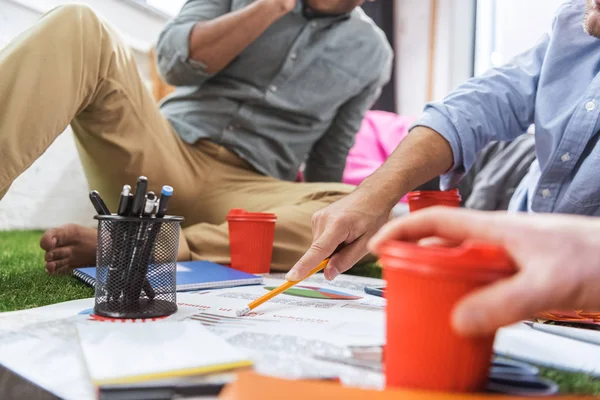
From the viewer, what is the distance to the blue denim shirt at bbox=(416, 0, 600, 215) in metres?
0.84

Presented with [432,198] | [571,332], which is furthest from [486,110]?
[571,332]

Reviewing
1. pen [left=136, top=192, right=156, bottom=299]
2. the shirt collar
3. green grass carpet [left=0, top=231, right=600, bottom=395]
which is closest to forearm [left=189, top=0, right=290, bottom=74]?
the shirt collar

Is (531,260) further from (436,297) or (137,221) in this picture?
(137,221)

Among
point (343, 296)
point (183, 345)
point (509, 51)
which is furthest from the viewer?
point (509, 51)

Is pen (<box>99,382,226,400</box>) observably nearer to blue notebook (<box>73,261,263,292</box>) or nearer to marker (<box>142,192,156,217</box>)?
marker (<box>142,192,156,217</box>)

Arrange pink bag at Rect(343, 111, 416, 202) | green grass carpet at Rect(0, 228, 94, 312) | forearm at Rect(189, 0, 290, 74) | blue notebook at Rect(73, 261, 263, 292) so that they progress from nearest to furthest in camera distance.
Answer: green grass carpet at Rect(0, 228, 94, 312), blue notebook at Rect(73, 261, 263, 292), forearm at Rect(189, 0, 290, 74), pink bag at Rect(343, 111, 416, 202)

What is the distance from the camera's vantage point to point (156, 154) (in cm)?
114

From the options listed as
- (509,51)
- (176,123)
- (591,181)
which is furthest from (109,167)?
(509,51)

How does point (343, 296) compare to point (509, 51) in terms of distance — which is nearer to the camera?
point (343, 296)

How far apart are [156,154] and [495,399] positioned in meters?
0.95

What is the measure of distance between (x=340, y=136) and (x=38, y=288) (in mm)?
1009

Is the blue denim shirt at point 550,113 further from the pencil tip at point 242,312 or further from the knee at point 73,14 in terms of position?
the knee at point 73,14

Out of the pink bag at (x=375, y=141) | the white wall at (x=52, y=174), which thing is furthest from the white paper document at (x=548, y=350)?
the white wall at (x=52, y=174)

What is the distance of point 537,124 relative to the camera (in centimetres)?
91
